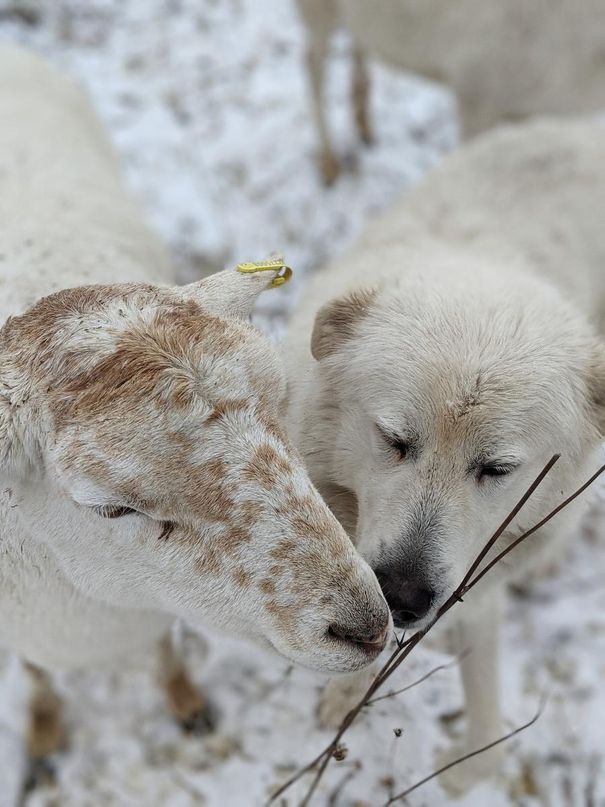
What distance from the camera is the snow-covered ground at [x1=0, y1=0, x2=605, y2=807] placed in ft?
11.0

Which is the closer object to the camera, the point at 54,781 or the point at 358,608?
the point at 358,608

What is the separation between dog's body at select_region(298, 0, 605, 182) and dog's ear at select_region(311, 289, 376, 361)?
3513 millimetres

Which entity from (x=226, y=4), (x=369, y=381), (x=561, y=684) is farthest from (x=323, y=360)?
(x=226, y=4)

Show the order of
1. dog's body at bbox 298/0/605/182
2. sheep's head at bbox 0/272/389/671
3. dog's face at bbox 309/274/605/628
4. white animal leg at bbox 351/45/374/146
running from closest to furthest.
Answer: sheep's head at bbox 0/272/389/671, dog's face at bbox 309/274/605/628, dog's body at bbox 298/0/605/182, white animal leg at bbox 351/45/374/146

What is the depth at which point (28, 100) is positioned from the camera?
399cm

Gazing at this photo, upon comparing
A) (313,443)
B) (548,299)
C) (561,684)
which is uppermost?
(548,299)

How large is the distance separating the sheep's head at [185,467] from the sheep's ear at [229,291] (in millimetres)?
155

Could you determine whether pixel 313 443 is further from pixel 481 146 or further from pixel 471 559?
pixel 481 146

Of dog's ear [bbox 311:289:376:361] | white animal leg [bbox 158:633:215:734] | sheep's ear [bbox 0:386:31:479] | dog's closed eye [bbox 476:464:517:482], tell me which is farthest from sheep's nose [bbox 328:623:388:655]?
white animal leg [bbox 158:633:215:734]

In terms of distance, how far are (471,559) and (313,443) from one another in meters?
0.68

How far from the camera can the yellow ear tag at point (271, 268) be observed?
7.29 ft

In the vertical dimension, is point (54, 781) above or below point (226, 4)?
below

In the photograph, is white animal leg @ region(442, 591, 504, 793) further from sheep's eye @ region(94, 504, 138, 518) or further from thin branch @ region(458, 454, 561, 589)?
sheep's eye @ region(94, 504, 138, 518)

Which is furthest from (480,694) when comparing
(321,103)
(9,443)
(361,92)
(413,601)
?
(361,92)
